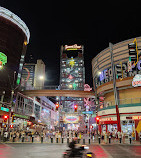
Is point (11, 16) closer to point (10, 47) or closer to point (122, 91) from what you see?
point (10, 47)

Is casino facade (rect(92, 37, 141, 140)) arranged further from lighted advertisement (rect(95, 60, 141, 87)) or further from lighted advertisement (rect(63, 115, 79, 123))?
lighted advertisement (rect(63, 115, 79, 123))

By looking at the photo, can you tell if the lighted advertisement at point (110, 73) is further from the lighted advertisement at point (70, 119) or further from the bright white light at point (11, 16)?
the bright white light at point (11, 16)

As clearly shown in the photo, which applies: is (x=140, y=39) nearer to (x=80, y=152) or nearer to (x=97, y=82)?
(x=97, y=82)

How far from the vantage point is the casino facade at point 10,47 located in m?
41.1

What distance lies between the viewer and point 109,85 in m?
Answer: 34.0

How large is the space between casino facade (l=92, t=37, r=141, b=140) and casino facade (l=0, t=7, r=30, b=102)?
2256cm

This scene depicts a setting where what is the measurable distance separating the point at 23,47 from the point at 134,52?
43.5m

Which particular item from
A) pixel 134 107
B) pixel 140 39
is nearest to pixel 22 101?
pixel 134 107

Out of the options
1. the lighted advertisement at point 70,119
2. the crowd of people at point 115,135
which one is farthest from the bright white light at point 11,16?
the crowd of people at point 115,135

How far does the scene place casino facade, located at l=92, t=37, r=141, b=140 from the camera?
2966 centimetres

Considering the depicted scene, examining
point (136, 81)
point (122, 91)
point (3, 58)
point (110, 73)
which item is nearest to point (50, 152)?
point (136, 81)

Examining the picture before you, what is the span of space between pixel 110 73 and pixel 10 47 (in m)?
26.8

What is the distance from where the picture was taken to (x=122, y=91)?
33500 mm

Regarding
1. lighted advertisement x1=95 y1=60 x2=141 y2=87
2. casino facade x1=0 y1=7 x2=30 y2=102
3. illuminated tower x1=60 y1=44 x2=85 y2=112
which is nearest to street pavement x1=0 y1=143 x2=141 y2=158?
lighted advertisement x1=95 y1=60 x2=141 y2=87
